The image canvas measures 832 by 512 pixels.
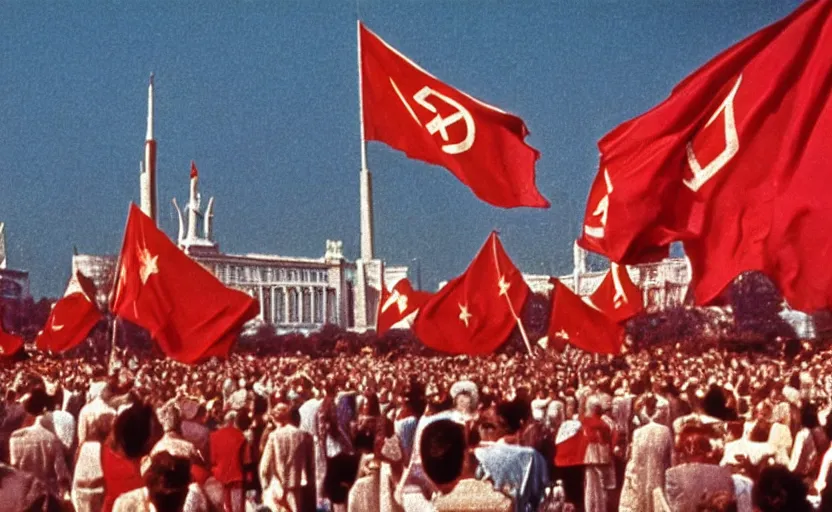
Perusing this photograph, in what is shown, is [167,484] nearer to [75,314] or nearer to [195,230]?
[75,314]

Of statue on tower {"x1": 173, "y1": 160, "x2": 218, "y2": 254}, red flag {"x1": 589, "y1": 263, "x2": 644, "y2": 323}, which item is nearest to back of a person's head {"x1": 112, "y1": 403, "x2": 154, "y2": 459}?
red flag {"x1": 589, "y1": 263, "x2": 644, "y2": 323}

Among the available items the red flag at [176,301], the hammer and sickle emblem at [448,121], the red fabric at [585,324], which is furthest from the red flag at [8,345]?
the hammer and sickle emblem at [448,121]

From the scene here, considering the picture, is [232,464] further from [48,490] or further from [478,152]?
[48,490]

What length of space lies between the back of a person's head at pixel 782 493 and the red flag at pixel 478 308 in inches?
494

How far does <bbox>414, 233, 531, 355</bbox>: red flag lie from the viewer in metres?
17.6

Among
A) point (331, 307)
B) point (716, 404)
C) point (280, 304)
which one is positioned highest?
point (280, 304)

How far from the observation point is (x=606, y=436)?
38.4 ft

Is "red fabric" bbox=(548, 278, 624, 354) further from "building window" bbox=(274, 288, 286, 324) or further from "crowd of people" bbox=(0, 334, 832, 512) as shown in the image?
"building window" bbox=(274, 288, 286, 324)

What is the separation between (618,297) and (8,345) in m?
8.74

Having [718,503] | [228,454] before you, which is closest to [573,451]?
[228,454]

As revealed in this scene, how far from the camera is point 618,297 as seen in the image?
2153cm

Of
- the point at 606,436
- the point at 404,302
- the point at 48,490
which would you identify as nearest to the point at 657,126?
the point at 48,490

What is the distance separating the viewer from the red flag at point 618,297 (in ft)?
70.1

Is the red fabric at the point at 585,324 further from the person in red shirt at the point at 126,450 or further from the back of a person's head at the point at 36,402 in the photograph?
the person in red shirt at the point at 126,450
